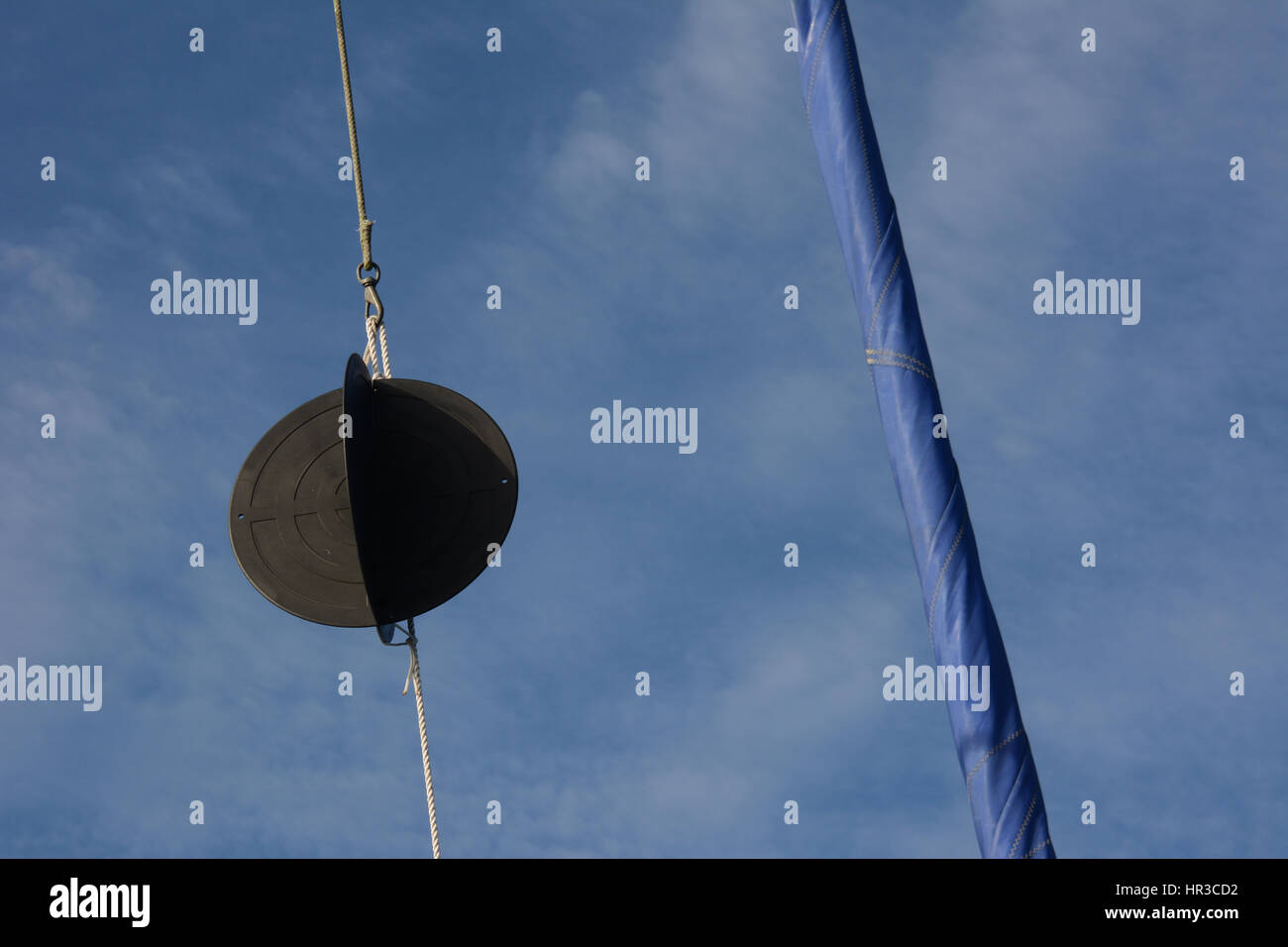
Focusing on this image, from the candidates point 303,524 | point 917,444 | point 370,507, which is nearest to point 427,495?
point 370,507

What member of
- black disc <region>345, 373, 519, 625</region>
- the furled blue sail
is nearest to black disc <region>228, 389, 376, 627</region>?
black disc <region>345, 373, 519, 625</region>

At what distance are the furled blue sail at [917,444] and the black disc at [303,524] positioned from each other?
114 inches

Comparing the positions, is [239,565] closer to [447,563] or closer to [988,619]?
[447,563]

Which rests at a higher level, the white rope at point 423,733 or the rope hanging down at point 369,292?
the rope hanging down at point 369,292

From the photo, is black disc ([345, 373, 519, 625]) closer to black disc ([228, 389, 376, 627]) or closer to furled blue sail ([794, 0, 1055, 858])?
black disc ([228, 389, 376, 627])

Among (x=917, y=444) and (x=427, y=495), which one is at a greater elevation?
(x=427, y=495)

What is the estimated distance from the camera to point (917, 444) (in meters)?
7.87

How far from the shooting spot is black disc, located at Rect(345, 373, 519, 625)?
29.8 feet

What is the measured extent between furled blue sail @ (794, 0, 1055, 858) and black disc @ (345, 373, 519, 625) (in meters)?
2.31

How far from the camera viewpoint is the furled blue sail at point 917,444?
7.48 metres

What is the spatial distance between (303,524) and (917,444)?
3.33 metres

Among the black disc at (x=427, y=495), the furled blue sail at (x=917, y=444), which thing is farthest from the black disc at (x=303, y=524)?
the furled blue sail at (x=917, y=444)

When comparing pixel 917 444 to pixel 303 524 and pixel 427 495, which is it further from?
pixel 303 524

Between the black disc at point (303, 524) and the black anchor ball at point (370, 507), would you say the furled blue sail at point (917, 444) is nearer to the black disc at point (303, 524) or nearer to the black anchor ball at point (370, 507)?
the black anchor ball at point (370, 507)
